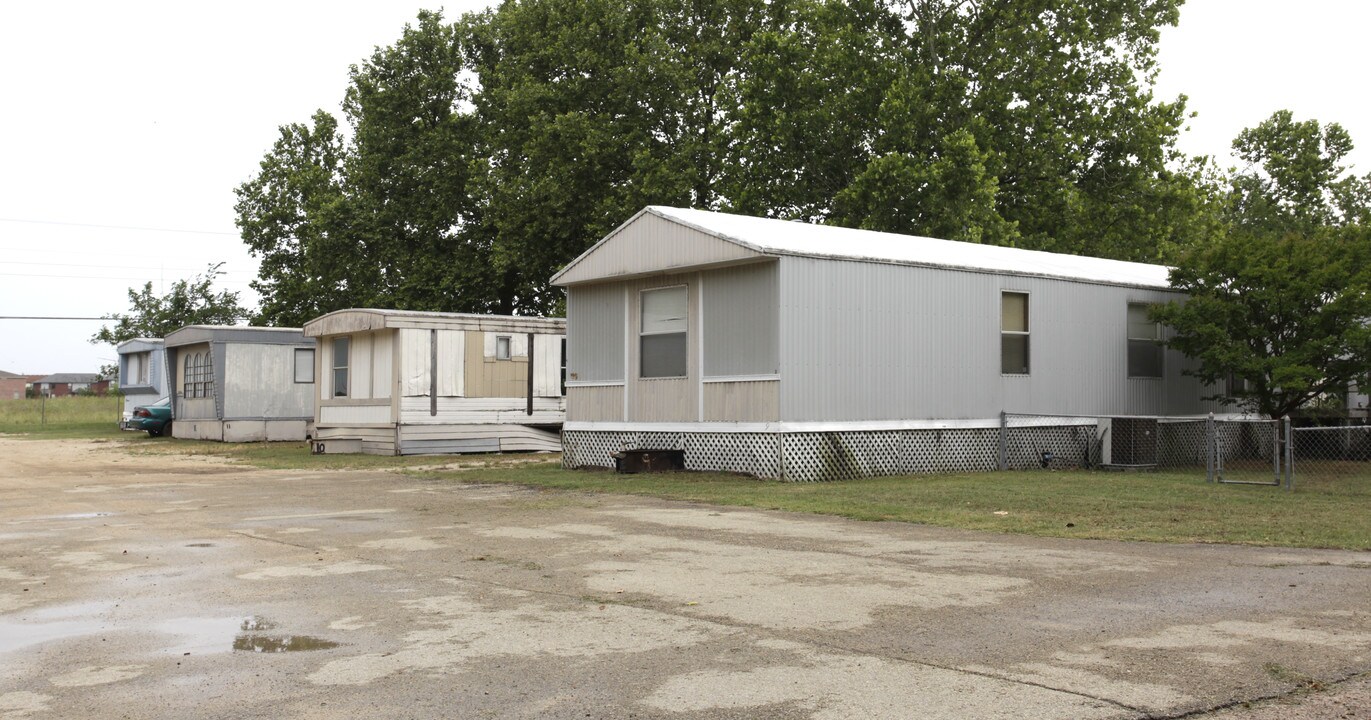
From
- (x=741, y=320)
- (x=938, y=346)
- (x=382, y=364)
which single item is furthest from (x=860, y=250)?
(x=382, y=364)

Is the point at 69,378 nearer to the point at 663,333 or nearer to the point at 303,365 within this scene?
the point at 303,365

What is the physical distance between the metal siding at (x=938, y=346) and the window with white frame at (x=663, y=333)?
2201 millimetres

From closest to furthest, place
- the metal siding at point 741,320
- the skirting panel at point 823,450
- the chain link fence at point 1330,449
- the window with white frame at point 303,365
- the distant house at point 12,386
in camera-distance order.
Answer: the metal siding at point 741,320, the skirting panel at point 823,450, the chain link fence at point 1330,449, the window with white frame at point 303,365, the distant house at point 12,386

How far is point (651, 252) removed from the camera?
18188 millimetres

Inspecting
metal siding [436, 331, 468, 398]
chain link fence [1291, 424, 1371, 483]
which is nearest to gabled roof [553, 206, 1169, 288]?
chain link fence [1291, 424, 1371, 483]

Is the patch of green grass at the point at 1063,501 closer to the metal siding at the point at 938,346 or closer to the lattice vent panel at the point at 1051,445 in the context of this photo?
the lattice vent panel at the point at 1051,445

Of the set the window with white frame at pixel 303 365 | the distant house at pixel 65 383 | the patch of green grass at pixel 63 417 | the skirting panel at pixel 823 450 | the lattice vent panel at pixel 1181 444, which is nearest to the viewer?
the skirting panel at pixel 823 450

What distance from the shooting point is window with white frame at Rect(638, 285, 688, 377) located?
18125 mm

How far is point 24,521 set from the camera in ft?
39.2

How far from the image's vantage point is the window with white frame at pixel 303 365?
31484mm

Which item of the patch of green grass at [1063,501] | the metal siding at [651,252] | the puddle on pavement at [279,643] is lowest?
the puddle on pavement at [279,643]

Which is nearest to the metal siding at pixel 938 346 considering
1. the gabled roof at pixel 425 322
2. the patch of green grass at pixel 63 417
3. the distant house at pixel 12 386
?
the gabled roof at pixel 425 322

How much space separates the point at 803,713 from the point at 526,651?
1.65m

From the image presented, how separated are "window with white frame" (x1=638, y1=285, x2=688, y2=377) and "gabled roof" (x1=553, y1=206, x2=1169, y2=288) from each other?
0.59 metres
